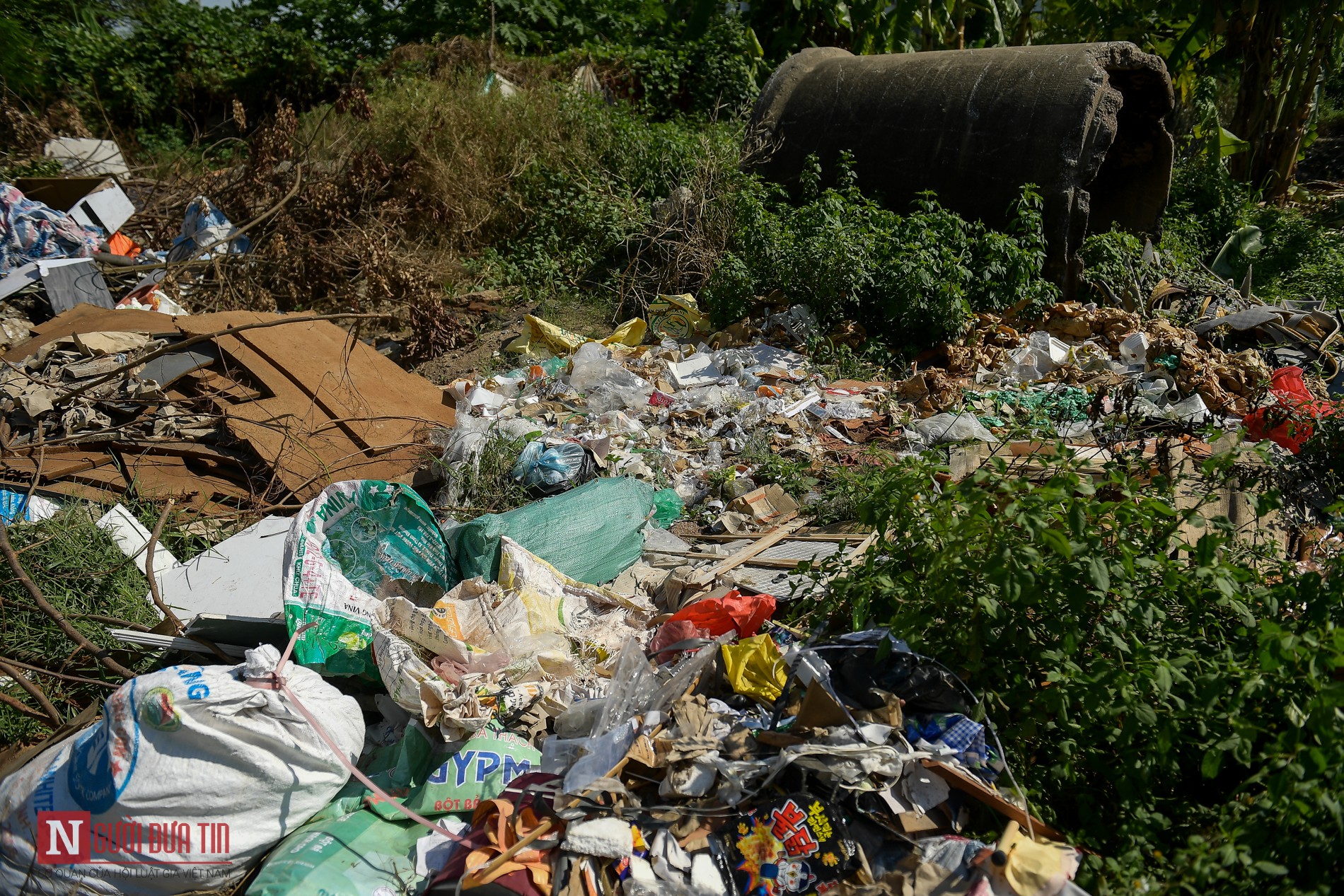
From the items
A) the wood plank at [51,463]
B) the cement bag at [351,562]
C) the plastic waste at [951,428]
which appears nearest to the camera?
the cement bag at [351,562]

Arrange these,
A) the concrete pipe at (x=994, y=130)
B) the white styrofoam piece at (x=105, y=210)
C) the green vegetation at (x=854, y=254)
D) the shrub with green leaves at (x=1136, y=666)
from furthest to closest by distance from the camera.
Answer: the white styrofoam piece at (x=105, y=210)
the concrete pipe at (x=994, y=130)
the green vegetation at (x=854, y=254)
the shrub with green leaves at (x=1136, y=666)

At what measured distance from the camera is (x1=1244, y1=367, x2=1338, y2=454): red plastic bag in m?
3.49

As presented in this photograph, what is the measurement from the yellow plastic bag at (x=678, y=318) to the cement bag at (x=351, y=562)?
3.07 meters

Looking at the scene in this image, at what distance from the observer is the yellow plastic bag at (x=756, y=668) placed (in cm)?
224

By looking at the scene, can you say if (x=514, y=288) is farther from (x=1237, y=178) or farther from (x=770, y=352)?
(x=1237, y=178)

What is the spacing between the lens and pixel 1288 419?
3.55 metres

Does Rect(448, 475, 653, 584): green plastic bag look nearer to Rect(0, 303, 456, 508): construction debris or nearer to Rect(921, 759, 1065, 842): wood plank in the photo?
Rect(0, 303, 456, 508): construction debris

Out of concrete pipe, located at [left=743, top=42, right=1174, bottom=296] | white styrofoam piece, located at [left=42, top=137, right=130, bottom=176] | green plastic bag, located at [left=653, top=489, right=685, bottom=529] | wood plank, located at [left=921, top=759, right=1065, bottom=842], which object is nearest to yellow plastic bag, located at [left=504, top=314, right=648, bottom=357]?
green plastic bag, located at [left=653, top=489, right=685, bottom=529]

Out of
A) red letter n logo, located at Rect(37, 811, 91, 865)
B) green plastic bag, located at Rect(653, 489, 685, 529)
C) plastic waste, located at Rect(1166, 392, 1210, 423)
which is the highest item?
red letter n logo, located at Rect(37, 811, 91, 865)

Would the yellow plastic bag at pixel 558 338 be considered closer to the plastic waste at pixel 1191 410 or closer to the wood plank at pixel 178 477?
the wood plank at pixel 178 477

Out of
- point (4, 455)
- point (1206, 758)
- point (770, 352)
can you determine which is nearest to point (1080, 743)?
point (1206, 758)

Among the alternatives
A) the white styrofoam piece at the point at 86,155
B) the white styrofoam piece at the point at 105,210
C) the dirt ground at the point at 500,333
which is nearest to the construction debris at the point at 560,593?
the dirt ground at the point at 500,333

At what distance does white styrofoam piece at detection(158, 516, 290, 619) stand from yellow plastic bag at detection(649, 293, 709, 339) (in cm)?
305

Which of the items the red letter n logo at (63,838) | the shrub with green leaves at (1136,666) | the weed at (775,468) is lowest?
the weed at (775,468)
